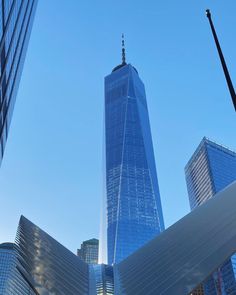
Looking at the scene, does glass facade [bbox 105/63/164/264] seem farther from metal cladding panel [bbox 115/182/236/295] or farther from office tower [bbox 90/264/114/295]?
metal cladding panel [bbox 115/182/236/295]

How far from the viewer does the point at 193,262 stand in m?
13.1

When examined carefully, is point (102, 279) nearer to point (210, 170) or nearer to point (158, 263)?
point (158, 263)

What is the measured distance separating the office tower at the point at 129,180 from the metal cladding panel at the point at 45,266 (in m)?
122

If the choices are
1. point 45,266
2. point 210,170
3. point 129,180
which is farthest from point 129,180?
point 45,266

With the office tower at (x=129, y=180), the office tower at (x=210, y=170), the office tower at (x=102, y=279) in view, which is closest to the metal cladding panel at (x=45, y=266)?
the office tower at (x=102, y=279)

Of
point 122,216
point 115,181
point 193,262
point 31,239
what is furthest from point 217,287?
point 193,262

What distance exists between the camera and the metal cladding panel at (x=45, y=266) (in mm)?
18938

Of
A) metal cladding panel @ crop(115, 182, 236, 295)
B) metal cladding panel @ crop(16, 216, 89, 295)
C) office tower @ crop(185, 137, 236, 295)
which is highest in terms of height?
office tower @ crop(185, 137, 236, 295)

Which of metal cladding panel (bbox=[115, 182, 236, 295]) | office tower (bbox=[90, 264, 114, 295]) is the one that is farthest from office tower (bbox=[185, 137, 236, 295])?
metal cladding panel (bbox=[115, 182, 236, 295])

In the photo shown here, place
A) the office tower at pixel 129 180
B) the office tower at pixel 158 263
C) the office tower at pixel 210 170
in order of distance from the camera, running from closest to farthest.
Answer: the office tower at pixel 158 263
the office tower at pixel 129 180
the office tower at pixel 210 170

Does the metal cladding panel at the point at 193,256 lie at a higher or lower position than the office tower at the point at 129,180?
lower

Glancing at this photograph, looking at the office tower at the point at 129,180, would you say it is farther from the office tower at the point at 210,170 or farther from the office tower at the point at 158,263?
the office tower at the point at 158,263

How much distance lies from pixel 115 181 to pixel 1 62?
Result: 14877cm

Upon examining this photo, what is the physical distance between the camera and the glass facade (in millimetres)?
155000
